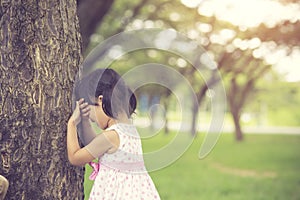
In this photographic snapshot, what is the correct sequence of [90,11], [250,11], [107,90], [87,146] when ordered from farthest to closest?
1. [250,11]
2. [90,11]
3. [107,90]
4. [87,146]

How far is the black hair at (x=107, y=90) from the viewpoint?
348 cm

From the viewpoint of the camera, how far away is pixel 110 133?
11.3 feet

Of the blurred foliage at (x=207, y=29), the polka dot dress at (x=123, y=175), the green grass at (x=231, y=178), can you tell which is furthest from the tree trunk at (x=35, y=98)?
the blurred foliage at (x=207, y=29)

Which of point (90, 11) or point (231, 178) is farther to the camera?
point (231, 178)

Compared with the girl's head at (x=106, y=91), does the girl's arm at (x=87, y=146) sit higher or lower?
lower

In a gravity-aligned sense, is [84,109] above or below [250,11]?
below

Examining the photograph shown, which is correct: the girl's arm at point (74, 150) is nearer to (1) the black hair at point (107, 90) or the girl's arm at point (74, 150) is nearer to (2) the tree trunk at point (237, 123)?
(1) the black hair at point (107, 90)

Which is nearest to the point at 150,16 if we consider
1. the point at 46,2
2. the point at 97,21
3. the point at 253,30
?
the point at 253,30

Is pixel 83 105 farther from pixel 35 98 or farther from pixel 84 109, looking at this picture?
pixel 35 98

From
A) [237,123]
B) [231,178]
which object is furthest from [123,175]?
[237,123]

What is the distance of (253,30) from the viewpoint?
15.7 m

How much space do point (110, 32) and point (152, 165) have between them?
15.2 meters

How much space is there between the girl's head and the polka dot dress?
0.37ft

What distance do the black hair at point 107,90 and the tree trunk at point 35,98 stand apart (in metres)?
0.14
